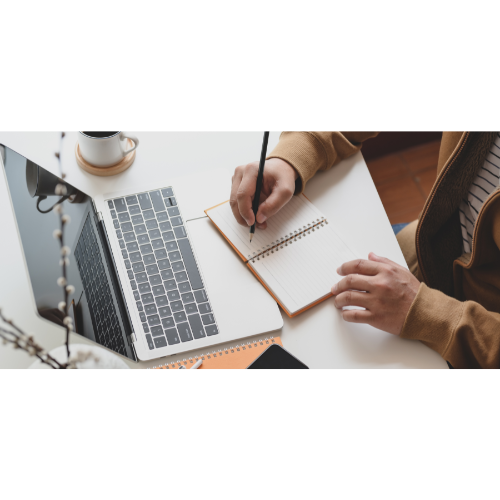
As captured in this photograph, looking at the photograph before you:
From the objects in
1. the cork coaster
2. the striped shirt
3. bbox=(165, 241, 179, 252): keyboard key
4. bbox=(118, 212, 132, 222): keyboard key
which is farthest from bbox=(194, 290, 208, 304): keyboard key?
the striped shirt

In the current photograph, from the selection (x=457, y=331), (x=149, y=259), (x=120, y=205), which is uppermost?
(x=120, y=205)

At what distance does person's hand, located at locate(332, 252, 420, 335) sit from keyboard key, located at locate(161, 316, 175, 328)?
0.29 metres

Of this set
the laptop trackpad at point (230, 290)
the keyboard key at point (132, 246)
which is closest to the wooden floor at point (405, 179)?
the laptop trackpad at point (230, 290)

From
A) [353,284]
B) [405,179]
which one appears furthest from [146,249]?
[405,179]

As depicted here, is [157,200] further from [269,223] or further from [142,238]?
[269,223]

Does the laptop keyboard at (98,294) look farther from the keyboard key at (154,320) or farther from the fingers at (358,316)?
the fingers at (358,316)

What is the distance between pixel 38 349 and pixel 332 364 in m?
0.45

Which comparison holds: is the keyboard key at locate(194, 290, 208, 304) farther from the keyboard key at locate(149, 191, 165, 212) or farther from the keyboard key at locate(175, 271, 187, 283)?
the keyboard key at locate(149, 191, 165, 212)

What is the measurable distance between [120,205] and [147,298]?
0.68 feet

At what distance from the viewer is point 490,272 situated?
0.89 m

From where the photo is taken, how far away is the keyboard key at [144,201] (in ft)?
2.94

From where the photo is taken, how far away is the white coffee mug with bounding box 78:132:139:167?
0.87 m

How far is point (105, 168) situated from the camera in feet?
3.03
